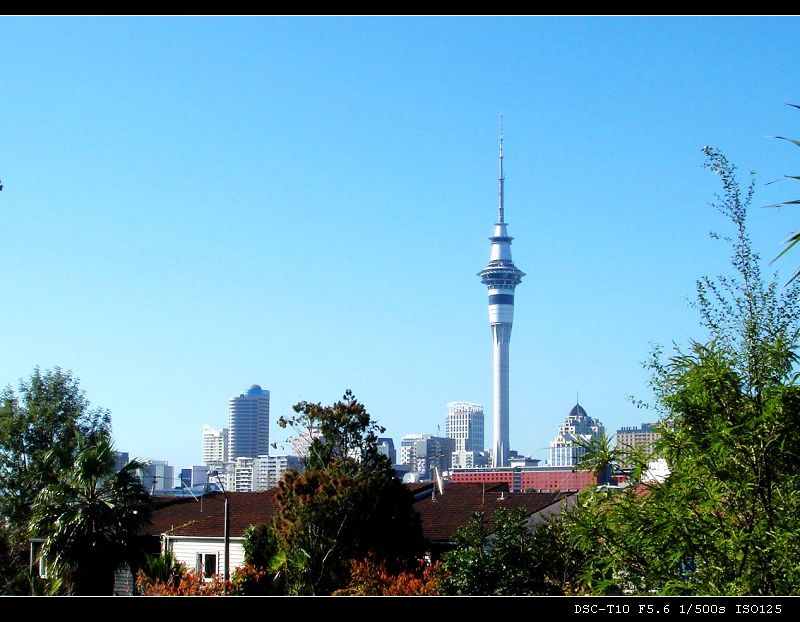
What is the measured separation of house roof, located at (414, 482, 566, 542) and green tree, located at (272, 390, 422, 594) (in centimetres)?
603

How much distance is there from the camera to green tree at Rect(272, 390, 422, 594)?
23141 millimetres

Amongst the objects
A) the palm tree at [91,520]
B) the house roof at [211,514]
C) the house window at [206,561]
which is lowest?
the house window at [206,561]

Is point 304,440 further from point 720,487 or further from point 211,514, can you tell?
point 720,487

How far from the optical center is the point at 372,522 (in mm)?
23562

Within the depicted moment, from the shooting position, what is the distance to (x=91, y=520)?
2047cm

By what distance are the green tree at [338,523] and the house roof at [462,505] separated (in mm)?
6028

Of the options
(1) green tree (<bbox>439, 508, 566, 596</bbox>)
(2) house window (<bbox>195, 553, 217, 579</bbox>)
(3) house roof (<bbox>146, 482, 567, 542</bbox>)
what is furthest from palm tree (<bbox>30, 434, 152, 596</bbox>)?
(2) house window (<bbox>195, 553, 217, 579</bbox>)

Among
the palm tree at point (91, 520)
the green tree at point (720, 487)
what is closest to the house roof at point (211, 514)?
the palm tree at point (91, 520)

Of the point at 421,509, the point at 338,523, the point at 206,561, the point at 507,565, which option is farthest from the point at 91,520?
the point at 421,509

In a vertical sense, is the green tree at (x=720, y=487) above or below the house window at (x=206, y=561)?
above

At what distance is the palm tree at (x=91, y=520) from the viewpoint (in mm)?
19891

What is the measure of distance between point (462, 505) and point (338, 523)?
1144cm

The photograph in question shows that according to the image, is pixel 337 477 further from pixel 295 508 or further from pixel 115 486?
pixel 115 486

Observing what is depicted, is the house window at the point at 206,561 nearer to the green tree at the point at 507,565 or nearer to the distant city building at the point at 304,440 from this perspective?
the distant city building at the point at 304,440
